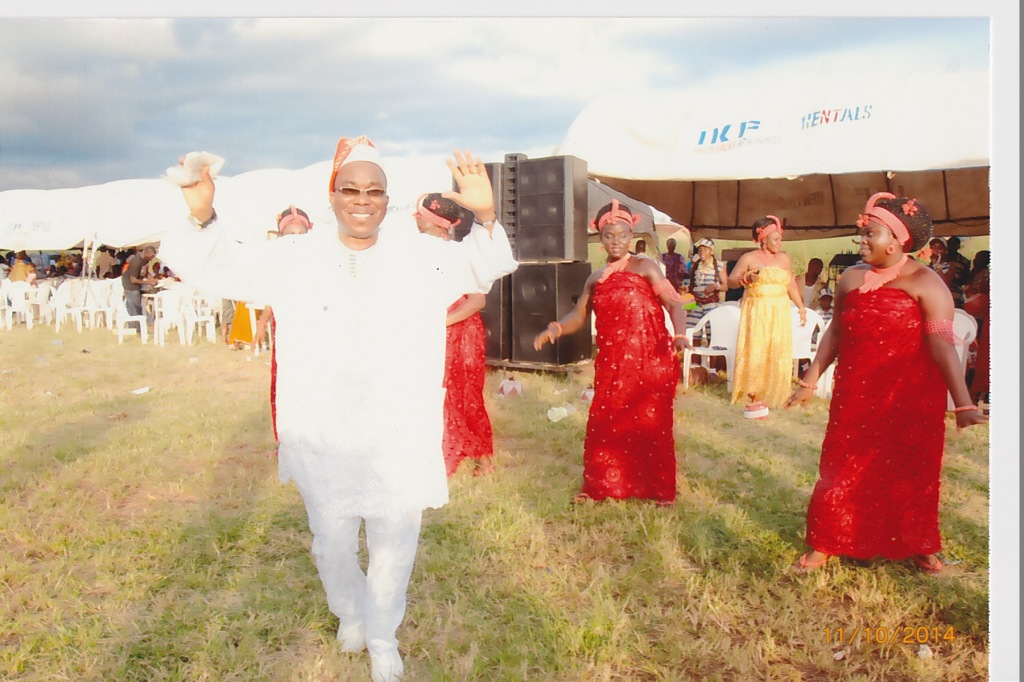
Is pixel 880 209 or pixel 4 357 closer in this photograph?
pixel 880 209

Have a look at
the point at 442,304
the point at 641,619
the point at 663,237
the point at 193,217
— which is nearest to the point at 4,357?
the point at 193,217

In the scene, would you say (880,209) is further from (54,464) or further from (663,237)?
(663,237)

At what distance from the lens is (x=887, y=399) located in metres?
2.86

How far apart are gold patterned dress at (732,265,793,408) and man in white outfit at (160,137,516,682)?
14.9ft

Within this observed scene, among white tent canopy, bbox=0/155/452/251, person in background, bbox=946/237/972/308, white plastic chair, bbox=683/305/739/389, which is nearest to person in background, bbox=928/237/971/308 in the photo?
person in background, bbox=946/237/972/308

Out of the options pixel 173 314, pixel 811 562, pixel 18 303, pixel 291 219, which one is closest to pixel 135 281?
pixel 173 314

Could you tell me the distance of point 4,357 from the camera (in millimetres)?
4480

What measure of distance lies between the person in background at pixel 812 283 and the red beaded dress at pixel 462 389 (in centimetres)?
474

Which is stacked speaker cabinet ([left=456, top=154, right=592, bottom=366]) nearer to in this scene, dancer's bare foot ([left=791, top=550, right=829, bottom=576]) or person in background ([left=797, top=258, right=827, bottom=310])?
person in background ([left=797, top=258, right=827, bottom=310])

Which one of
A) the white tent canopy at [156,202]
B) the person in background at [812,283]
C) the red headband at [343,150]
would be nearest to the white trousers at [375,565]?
the red headband at [343,150]

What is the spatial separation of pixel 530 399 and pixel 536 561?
10.5 feet

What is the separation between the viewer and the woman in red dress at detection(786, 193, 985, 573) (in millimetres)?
2762

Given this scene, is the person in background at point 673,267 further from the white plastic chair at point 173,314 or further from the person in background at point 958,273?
the white plastic chair at point 173,314
